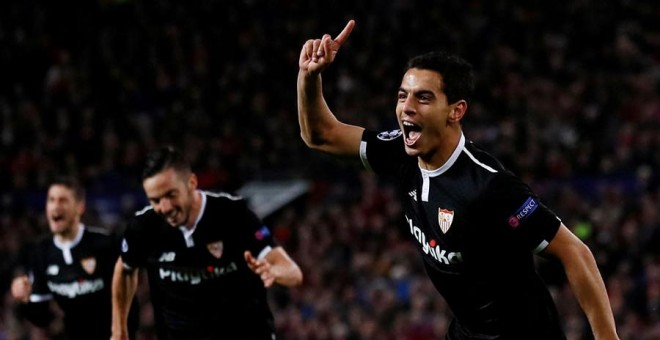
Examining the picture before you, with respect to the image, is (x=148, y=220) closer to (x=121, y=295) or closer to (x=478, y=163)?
(x=121, y=295)

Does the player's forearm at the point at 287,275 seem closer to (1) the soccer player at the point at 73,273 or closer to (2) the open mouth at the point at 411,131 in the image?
(2) the open mouth at the point at 411,131

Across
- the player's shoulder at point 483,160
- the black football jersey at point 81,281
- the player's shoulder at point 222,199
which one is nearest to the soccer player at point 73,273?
the black football jersey at point 81,281

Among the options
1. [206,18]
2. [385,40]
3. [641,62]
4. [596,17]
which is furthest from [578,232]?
[206,18]

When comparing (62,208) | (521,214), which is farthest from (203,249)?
(521,214)

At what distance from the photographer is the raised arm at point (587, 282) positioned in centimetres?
444

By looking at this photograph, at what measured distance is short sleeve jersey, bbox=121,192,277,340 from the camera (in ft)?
20.1

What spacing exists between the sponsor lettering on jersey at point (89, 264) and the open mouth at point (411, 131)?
345 cm

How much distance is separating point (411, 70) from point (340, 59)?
12.8m

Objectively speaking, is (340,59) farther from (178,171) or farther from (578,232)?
(178,171)

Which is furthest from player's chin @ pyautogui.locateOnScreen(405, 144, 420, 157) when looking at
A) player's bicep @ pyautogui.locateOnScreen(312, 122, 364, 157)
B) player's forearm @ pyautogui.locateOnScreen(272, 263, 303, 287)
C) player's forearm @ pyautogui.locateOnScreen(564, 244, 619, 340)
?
player's forearm @ pyautogui.locateOnScreen(272, 263, 303, 287)

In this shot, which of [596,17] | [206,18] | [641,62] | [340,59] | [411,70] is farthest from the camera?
[206,18]

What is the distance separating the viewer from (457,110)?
4.67 meters

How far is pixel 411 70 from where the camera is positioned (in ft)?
15.3

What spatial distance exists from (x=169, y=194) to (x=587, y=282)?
99.7 inches
